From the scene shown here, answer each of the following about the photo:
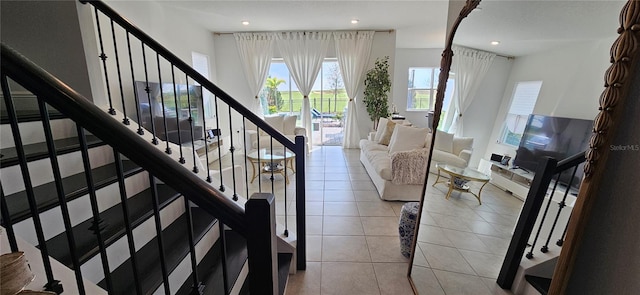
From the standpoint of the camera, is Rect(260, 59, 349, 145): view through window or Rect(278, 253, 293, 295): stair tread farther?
Rect(260, 59, 349, 145): view through window

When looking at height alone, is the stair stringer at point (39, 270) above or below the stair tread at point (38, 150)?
below

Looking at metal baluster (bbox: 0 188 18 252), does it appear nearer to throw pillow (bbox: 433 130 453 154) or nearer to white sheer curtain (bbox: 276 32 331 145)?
throw pillow (bbox: 433 130 453 154)

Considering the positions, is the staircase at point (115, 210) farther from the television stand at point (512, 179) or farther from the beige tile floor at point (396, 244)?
the television stand at point (512, 179)

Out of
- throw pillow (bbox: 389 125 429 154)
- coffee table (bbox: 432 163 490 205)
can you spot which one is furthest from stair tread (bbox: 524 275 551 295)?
throw pillow (bbox: 389 125 429 154)

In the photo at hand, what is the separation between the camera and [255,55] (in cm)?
593

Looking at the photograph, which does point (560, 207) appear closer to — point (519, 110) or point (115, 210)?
point (519, 110)

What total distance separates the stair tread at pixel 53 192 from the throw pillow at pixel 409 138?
10.3ft

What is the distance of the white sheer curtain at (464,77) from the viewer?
1447 mm

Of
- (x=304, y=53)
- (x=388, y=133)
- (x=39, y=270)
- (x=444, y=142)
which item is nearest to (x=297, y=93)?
(x=304, y=53)

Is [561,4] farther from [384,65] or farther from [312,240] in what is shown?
[384,65]

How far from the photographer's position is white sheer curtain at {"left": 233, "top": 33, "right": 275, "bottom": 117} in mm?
5832

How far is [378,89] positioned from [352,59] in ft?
3.12

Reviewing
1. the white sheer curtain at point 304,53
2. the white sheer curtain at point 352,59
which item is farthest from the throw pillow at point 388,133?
the white sheer curtain at point 304,53

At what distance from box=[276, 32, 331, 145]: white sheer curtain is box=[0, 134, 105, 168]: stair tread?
187 inches
